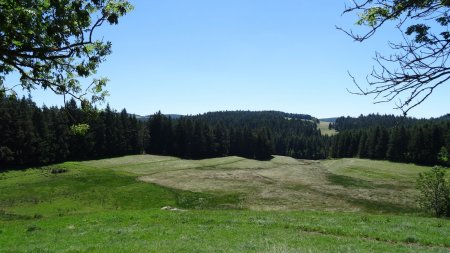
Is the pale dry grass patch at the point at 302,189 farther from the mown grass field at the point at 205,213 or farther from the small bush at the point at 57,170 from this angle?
the small bush at the point at 57,170

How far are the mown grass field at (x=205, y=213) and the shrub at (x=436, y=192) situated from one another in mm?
2959

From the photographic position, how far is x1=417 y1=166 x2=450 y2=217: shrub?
4078cm

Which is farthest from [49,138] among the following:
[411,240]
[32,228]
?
[411,240]

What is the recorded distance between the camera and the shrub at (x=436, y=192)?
4078 cm

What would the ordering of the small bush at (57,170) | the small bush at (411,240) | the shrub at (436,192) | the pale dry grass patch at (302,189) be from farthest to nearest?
the small bush at (57,170)
the pale dry grass patch at (302,189)
the shrub at (436,192)
the small bush at (411,240)

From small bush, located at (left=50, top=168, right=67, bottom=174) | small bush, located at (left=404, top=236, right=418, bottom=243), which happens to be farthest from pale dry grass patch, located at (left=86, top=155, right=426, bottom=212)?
small bush, located at (left=404, top=236, right=418, bottom=243)

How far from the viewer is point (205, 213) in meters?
34.4

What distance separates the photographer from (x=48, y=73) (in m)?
13.0

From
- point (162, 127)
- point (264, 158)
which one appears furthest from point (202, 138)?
point (264, 158)

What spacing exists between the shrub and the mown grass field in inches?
116

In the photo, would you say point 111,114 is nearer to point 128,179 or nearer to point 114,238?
point 128,179

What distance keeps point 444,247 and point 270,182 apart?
209 ft

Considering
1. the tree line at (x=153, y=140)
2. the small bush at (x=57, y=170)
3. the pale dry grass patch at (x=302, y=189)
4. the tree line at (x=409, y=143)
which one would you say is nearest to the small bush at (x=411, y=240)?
the pale dry grass patch at (x=302, y=189)

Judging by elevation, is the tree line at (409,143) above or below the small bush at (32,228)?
above
